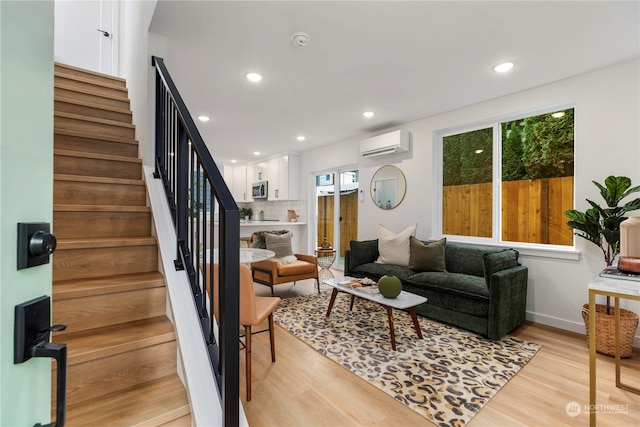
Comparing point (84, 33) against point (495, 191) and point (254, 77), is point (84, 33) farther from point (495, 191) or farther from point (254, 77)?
point (495, 191)

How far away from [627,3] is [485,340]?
270 cm

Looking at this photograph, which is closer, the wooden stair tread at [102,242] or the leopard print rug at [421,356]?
the wooden stair tread at [102,242]

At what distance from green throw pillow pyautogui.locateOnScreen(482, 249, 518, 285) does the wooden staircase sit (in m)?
2.63

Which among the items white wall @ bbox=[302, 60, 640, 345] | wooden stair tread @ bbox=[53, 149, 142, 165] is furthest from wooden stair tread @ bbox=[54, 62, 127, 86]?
white wall @ bbox=[302, 60, 640, 345]

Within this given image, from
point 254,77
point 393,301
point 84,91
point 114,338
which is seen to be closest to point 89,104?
point 84,91

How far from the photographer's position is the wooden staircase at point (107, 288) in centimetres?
114

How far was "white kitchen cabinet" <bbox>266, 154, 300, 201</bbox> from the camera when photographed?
21.0 feet

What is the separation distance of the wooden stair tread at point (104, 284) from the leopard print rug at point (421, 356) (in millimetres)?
1533

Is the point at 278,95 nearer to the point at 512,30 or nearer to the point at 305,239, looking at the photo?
the point at 512,30

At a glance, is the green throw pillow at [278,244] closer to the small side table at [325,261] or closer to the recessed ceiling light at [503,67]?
the small side table at [325,261]

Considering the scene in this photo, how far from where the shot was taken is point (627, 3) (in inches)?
73.6

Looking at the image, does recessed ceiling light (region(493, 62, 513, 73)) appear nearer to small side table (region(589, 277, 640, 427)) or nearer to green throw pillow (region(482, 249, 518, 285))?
green throw pillow (region(482, 249, 518, 285))

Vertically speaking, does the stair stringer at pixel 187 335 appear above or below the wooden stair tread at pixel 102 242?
below

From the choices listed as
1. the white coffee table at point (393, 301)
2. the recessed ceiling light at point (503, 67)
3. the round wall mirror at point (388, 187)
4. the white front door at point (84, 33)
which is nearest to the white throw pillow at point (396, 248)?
the round wall mirror at point (388, 187)
